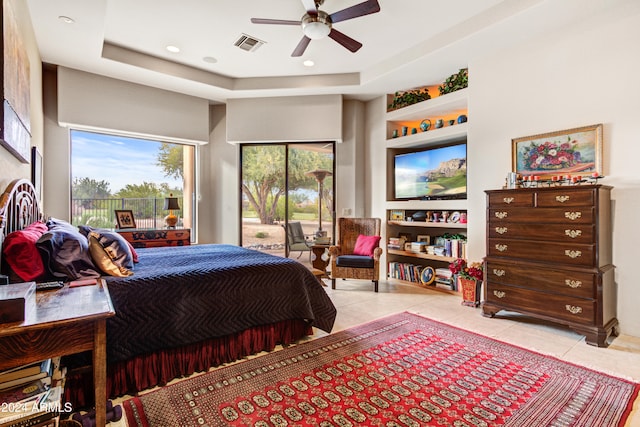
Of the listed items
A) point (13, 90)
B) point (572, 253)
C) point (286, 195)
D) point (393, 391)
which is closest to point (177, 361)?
point (393, 391)

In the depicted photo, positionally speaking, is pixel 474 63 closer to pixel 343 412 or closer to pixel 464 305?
pixel 464 305

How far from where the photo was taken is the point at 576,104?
3.13 m

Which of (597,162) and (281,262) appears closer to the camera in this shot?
(281,262)

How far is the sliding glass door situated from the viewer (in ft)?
18.2

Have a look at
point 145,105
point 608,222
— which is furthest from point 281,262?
point 145,105

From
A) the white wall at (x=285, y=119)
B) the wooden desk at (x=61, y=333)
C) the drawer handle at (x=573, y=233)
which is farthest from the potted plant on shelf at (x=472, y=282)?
the wooden desk at (x=61, y=333)

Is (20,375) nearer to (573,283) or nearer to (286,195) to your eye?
(573,283)

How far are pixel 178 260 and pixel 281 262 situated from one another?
87 centimetres

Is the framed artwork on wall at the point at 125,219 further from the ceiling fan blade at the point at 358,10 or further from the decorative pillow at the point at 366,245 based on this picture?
the ceiling fan blade at the point at 358,10

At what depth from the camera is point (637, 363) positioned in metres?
2.35

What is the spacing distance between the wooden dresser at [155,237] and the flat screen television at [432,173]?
337 centimetres

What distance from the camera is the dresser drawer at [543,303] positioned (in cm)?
272

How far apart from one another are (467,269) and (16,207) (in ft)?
13.6

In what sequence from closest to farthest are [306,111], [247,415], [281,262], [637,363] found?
[247,415] < [637,363] < [281,262] < [306,111]
